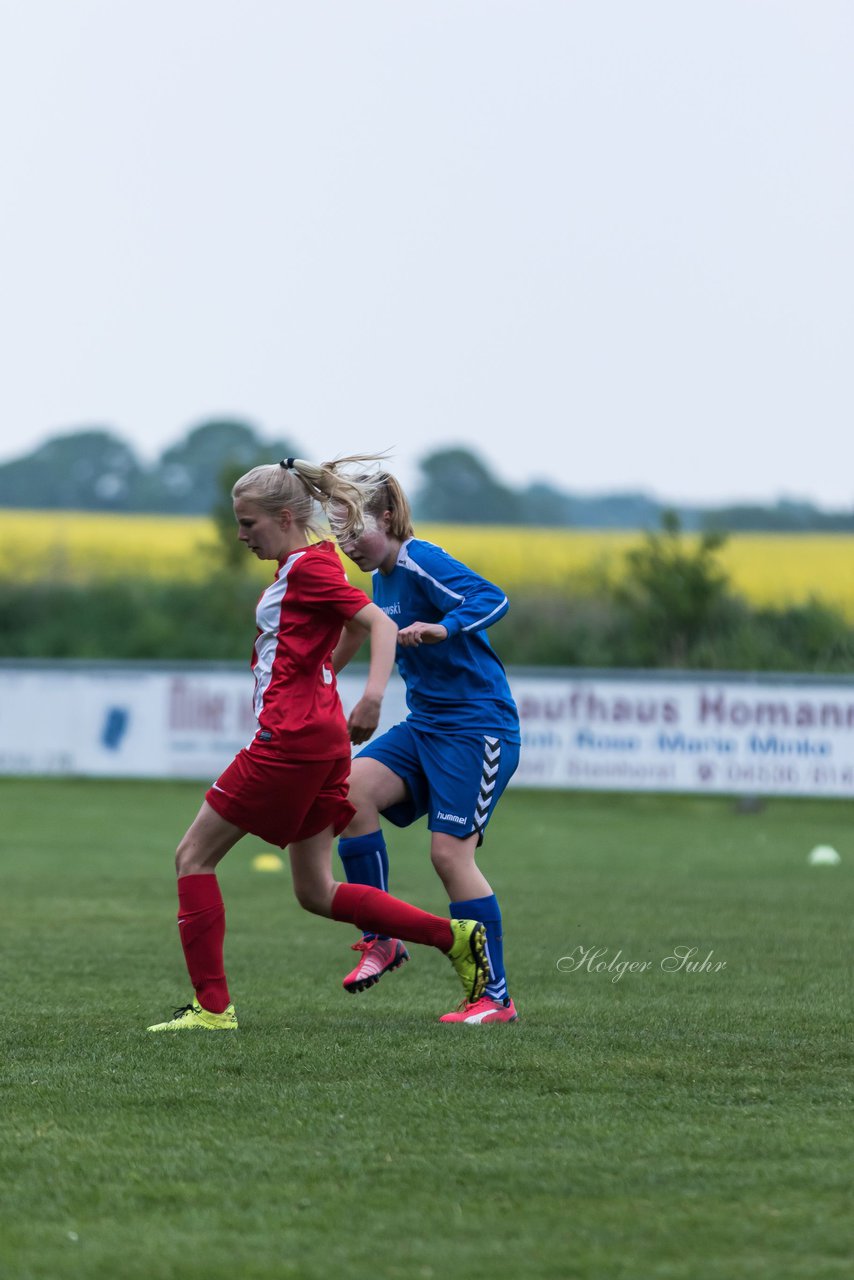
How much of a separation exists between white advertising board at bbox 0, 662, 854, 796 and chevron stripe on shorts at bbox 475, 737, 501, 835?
13.2 metres

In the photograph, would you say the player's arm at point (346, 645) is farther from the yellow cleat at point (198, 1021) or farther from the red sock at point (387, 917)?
the yellow cleat at point (198, 1021)

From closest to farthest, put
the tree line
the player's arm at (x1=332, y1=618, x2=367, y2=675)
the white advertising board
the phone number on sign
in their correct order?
the player's arm at (x1=332, y1=618, x2=367, y2=675)
the phone number on sign
the white advertising board
the tree line

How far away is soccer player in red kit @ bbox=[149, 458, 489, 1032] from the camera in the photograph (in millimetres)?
5301

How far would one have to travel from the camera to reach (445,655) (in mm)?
5922

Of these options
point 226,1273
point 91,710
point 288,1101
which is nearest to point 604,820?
point 91,710

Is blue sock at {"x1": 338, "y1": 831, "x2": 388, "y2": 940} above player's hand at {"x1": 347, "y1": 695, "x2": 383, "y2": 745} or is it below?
below

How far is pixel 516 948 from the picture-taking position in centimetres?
783

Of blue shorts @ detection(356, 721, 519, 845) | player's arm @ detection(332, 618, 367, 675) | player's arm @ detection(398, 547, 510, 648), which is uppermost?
player's arm @ detection(398, 547, 510, 648)

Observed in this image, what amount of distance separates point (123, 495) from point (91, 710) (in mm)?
33844

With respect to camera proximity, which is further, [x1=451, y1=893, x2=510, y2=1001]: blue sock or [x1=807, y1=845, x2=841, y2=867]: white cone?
[x1=807, y1=845, x2=841, y2=867]: white cone

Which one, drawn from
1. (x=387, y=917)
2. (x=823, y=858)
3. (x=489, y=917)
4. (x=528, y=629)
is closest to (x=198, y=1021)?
(x=387, y=917)

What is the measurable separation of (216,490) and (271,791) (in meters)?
40.0

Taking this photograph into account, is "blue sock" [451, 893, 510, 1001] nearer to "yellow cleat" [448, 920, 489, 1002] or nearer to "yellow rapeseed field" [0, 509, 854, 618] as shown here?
"yellow cleat" [448, 920, 489, 1002]
